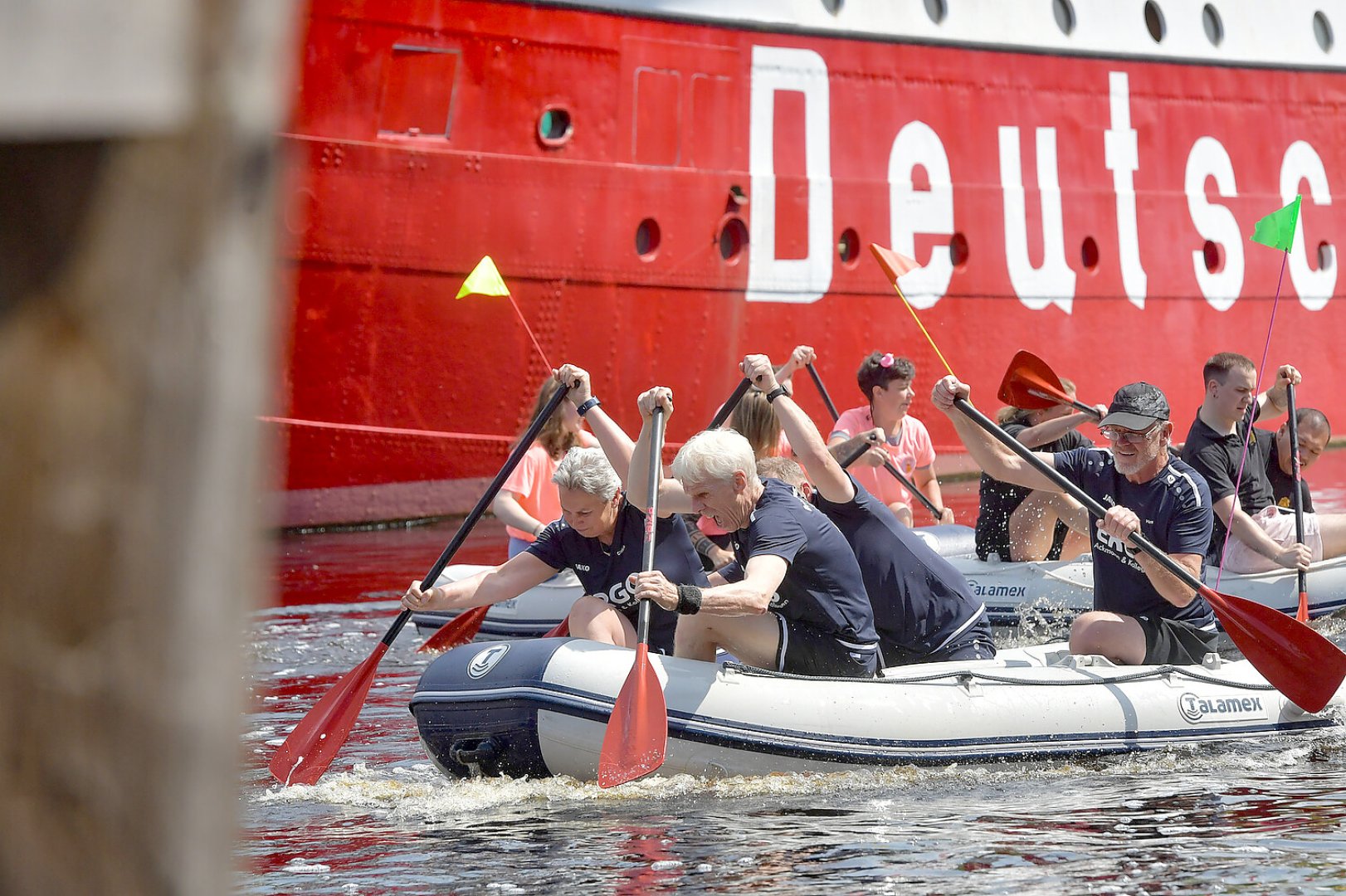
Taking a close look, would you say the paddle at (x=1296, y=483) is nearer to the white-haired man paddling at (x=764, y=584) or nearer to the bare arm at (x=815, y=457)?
the bare arm at (x=815, y=457)

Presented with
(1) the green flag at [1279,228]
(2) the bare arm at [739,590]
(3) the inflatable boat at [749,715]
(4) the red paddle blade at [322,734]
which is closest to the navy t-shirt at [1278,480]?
(1) the green flag at [1279,228]

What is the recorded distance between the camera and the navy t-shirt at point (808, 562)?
235 inches

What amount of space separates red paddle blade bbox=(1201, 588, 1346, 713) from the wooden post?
6.04 m

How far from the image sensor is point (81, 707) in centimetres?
148

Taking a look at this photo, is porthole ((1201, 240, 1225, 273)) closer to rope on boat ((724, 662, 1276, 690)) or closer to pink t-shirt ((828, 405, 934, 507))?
pink t-shirt ((828, 405, 934, 507))

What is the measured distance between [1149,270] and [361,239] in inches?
359

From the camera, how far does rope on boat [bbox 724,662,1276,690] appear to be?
6.25 meters

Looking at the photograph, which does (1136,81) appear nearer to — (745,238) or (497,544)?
(745,238)

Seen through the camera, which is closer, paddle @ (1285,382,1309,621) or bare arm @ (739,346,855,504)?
bare arm @ (739,346,855,504)

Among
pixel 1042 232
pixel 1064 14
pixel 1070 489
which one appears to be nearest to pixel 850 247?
pixel 1042 232

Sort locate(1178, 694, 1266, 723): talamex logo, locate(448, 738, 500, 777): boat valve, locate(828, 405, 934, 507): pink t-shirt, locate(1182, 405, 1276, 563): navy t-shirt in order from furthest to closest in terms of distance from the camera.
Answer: locate(828, 405, 934, 507): pink t-shirt → locate(1182, 405, 1276, 563): navy t-shirt → locate(1178, 694, 1266, 723): talamex logo → locate(448, 738, 500, 777): boat valve

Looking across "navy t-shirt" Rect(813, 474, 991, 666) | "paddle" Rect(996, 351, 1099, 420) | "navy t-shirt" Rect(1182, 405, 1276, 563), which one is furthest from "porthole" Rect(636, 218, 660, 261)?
"navy t-shirt" Rect(813, 474, 991, 666)

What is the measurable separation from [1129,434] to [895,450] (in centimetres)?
329

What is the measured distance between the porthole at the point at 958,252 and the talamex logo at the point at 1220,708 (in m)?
10.5
